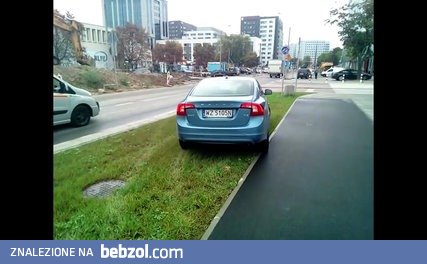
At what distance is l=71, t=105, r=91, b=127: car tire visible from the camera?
804cm

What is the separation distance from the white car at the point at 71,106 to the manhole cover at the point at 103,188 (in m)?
3.93

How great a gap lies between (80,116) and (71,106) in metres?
0.47

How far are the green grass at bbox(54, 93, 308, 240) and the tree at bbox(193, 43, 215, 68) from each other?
130 ft

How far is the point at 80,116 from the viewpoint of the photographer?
821 cm

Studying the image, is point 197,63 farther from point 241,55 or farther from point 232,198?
point 232,198

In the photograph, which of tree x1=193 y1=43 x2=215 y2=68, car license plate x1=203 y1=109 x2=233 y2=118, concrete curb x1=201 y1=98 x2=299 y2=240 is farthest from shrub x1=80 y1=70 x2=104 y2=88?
tree x1=193 y1=43 x2=215 y2=68

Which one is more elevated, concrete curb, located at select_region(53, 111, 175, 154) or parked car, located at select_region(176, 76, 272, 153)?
parked car, located at select_region(176, 76, 272, 153)

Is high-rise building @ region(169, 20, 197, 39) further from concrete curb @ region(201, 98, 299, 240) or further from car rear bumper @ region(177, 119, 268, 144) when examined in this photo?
concrete curb @ region(201, 98, 299, 240)

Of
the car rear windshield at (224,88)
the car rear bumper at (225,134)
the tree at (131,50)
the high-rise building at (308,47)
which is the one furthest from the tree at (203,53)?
the car rear bumper at (225,134)

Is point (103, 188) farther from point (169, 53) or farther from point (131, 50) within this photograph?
point (169, 53)

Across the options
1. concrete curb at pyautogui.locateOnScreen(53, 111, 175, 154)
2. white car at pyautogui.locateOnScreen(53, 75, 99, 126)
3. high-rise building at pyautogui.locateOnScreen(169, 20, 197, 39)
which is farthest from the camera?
high-rise building at pyautogui.locateOnScreen(169, 20, 197, 39)
